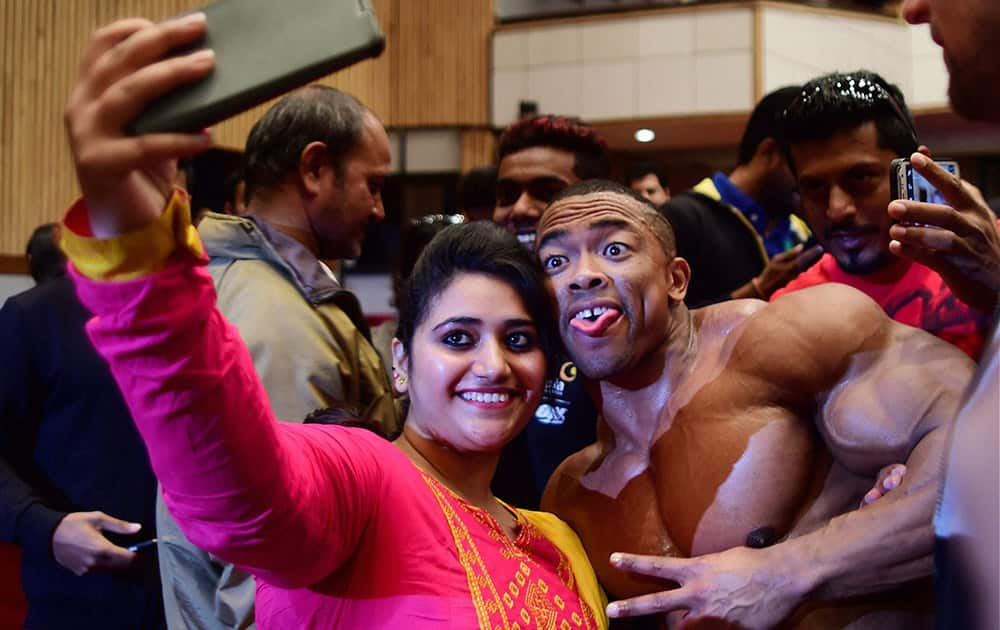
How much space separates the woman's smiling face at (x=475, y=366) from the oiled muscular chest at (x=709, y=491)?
386 mm

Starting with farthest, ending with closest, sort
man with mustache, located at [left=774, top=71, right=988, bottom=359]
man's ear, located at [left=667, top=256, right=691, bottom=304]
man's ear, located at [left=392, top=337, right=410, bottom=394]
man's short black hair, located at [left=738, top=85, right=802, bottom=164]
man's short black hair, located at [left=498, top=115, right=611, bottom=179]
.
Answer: man's short black hair, located at [left=738, top=85, right=802, bottom=164] < man's short black hair, located at [left=498, top=115, right=611, bottom=179] < man with mustache, located at [left=774, top=71, right=988, bottom=359] < man's ear, located at [left=667, top=256, right=691, bottom=304] < man's ear, located at [left=392, top=337, right=410, bottom=394]

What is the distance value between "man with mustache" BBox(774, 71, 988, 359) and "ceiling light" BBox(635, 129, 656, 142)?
7764 millimetres

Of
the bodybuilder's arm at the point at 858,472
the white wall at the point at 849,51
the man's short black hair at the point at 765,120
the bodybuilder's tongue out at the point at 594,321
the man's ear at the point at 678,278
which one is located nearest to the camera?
the bodybuilder's arm at the point at 858,472

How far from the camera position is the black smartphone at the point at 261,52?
2.92 feet

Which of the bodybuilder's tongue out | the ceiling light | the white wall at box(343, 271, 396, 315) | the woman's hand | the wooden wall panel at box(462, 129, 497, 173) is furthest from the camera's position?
the wooden wall panel at box(462, 129, 497, 173)

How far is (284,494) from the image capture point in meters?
1.16

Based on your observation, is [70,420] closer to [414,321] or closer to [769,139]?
[414,321]

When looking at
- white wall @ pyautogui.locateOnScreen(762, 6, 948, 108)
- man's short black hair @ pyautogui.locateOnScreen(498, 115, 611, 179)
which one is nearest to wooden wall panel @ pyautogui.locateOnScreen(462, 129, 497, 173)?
white wall @ pyautogui.locateOnScreen(762, 6, 948, 108)

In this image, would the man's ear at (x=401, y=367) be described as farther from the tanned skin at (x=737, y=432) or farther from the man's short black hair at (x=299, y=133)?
the man's short black hair at (x=299, y=133)

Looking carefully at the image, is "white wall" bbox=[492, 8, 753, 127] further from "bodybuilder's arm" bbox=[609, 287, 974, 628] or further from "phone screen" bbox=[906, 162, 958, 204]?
"bodybuilder's arm" bbox=[609, 287, 974, 628]

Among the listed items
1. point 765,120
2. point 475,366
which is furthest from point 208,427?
point 765,120

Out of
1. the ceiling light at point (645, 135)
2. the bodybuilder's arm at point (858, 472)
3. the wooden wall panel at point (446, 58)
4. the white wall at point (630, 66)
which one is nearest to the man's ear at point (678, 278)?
the bodybuilder's arm at point (858, 472)

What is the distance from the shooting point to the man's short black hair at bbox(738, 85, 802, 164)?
357cm

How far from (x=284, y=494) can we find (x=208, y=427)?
0.53ft
